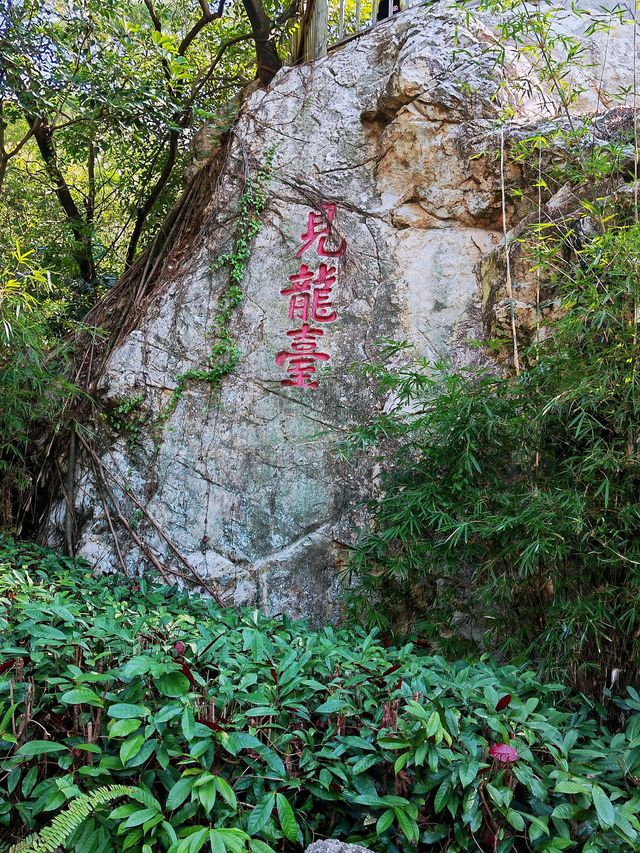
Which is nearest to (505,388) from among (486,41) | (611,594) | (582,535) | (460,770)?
(582,535)

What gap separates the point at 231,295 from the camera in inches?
148

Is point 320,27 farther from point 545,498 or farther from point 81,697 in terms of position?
point 81,697

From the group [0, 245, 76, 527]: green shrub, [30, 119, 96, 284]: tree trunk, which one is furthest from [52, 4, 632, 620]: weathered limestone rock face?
[30, 119, 96, 284]: tree trunk

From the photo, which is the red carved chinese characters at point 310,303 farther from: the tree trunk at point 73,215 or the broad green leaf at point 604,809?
the tree trunk at point 73,215

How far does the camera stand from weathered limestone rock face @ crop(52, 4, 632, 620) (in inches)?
137

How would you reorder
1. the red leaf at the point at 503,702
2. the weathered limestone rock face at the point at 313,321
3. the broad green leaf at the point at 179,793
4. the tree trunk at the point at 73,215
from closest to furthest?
the broad green leaf at the point at 179,793
the red leaf at the point at 503,702
the weathered limestone rock face at the point at 313,321
the tree trunk at the point at 73,215

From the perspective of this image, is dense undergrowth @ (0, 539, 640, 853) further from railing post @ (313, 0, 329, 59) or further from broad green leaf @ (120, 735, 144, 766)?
railing post @ (313, 0, 329, 59)

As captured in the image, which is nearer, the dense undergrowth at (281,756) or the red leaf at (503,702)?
the dense undergrowth at (281,756)

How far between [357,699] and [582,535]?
0.90 metres

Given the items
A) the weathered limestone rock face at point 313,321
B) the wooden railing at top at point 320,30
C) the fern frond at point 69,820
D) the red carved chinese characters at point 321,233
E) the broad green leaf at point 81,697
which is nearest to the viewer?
the fern frond at point 69,820

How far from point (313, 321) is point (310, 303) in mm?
104

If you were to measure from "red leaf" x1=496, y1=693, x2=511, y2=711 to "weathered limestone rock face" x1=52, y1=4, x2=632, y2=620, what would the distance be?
1547 millimetres

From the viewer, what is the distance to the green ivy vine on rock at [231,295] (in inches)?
146

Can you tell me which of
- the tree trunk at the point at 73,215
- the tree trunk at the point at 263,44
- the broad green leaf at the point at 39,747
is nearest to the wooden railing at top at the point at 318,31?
the tree trunk at the point at 263,44
